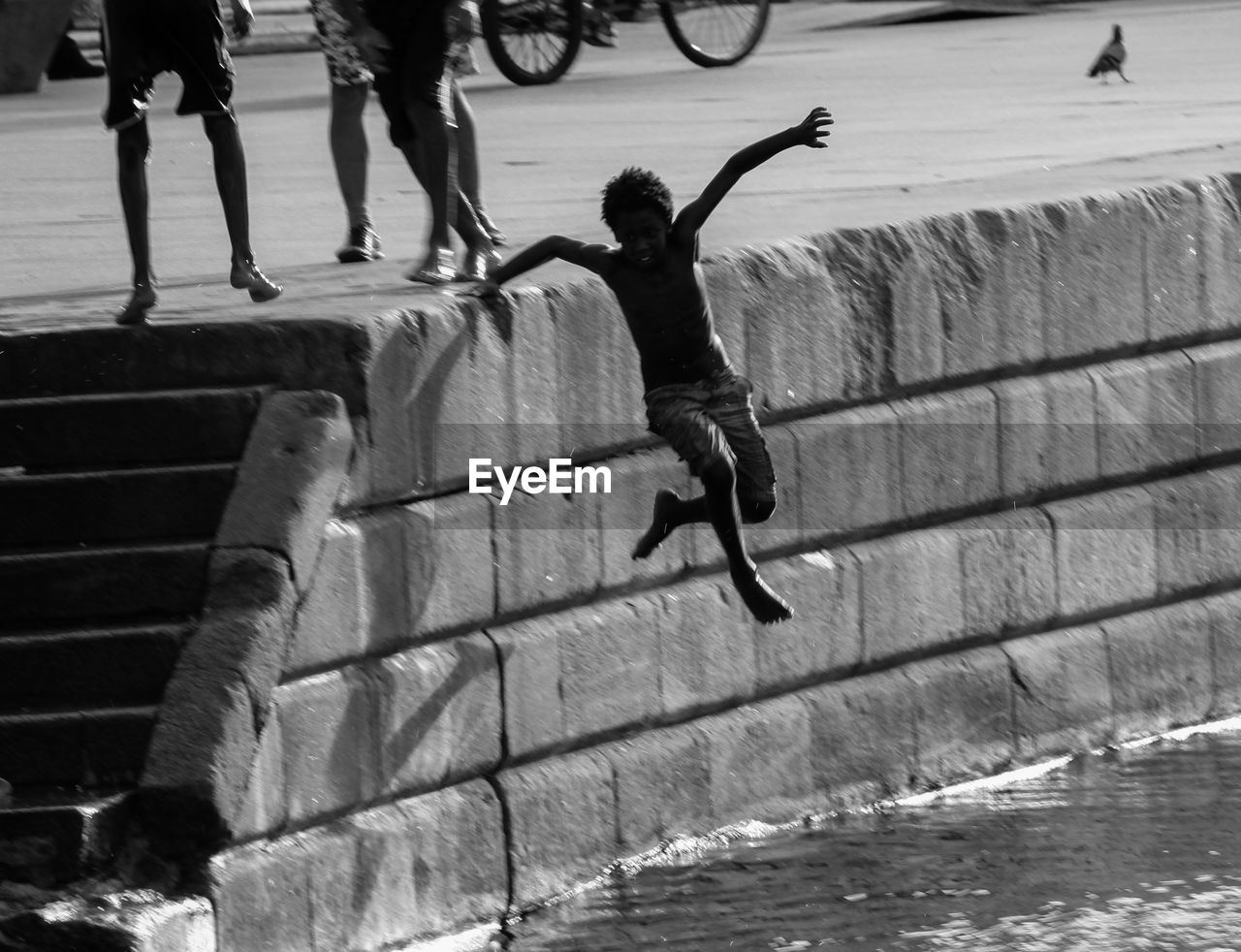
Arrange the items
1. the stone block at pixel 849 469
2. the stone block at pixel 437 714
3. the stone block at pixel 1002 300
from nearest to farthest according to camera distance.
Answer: the stone block at pixel 437 714, the stone block at pixel 849 469, the stone block at pixel 1002 300

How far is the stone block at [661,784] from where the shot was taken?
699cm

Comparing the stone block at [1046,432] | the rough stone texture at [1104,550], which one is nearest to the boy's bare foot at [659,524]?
the stone block at [1046,432]

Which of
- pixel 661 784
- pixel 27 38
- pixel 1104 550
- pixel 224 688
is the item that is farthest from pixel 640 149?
pixel 224 688

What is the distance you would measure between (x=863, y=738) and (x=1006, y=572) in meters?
0.84

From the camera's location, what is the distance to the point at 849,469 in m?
7.73

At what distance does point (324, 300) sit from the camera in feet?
21.5

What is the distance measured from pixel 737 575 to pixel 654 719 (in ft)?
3.41

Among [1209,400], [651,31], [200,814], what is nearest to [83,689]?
[200,814]

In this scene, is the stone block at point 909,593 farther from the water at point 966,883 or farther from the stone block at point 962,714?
the water at point 966,883

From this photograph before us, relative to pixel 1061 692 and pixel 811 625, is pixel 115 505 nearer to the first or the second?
pixel 811 625

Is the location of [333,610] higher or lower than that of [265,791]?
higher

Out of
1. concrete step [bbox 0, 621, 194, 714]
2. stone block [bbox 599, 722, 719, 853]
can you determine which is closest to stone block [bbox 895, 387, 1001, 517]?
stone block [bbox 599, 722, 719, 853]

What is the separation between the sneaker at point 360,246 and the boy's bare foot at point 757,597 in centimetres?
191

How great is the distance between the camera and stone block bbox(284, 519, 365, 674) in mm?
6004
